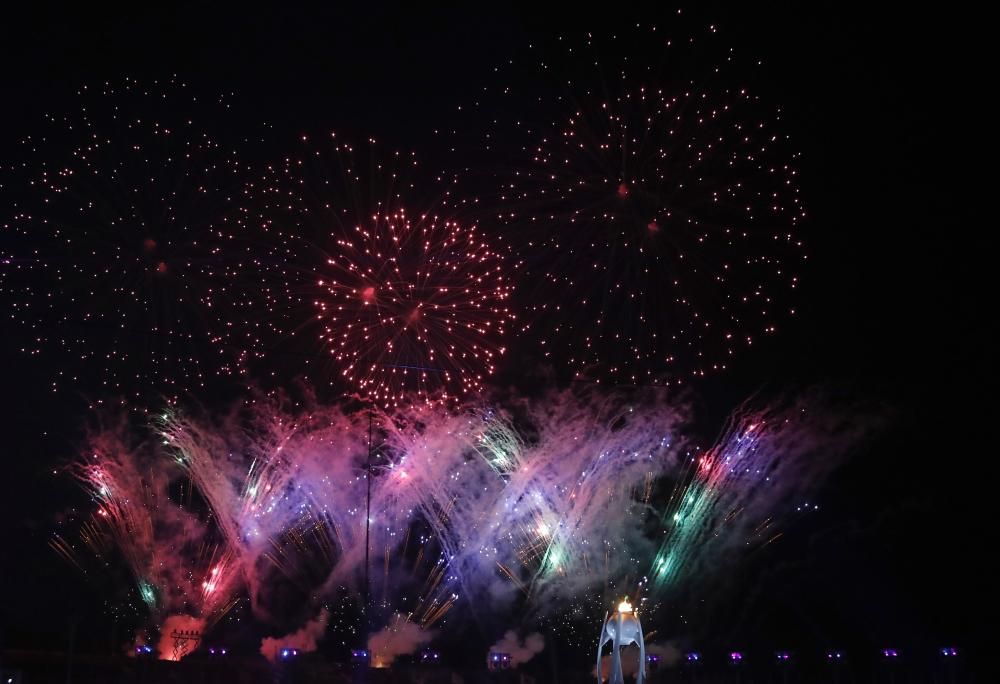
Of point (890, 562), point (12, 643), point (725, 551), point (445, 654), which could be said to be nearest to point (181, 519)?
point (12, 643)

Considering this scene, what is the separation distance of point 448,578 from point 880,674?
12.1 m

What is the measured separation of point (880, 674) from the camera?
2448cm

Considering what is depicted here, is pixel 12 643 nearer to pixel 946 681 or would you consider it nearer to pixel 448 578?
pixel 448 578

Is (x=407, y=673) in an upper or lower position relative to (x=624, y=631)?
upper

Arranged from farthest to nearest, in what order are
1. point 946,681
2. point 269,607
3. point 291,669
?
point 269,607, point 946,681, point 291,669

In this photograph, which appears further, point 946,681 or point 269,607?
point 269,607

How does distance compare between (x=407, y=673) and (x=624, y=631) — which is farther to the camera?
(x=407, y=673)

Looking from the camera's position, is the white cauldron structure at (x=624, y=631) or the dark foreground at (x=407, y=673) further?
the dark foreground at (x=407, y=673)

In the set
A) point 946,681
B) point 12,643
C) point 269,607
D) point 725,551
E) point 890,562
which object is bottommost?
point 946,681

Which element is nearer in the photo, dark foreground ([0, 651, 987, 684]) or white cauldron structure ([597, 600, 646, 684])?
white cauldron structure ([597, 600, 646, 684])

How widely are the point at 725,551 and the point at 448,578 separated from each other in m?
8.41

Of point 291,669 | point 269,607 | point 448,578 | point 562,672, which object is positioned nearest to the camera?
point 291,669

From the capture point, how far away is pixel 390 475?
69.9 ft

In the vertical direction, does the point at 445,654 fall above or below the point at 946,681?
above
